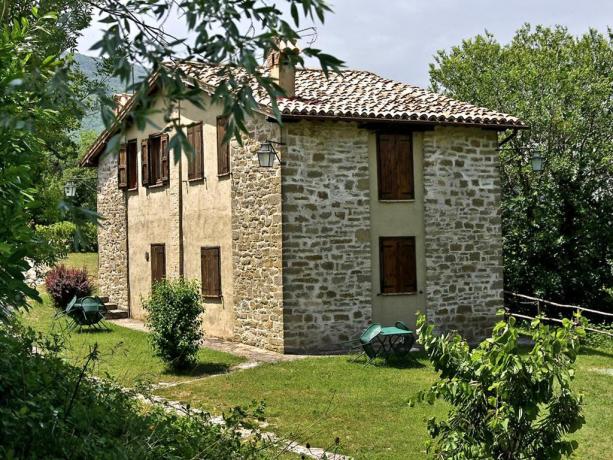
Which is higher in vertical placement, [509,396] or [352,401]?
[509,396]

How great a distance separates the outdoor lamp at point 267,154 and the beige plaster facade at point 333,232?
0.90ft

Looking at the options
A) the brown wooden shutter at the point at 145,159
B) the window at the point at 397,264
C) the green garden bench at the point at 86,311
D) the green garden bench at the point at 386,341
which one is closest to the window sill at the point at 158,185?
the brown wooden shutter at the point at 145,159

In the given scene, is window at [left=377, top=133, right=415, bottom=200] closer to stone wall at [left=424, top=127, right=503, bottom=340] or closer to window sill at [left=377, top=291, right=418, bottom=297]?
stone wall at [left=424, top=127, right=503, bottom=340]

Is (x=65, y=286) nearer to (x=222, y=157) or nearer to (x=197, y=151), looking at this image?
(x=197, y=151)

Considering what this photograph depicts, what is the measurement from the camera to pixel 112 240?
20719mm

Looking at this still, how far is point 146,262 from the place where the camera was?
18734 millimetres

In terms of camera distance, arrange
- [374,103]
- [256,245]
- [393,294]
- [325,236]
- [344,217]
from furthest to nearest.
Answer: [374,103]
[393,294]
[256,245]
[344,217]
[325,236]

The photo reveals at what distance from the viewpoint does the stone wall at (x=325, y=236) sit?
13.8 metres

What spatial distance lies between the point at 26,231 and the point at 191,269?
12512 mm

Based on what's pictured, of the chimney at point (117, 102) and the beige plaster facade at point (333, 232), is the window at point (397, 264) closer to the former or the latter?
the beige plaster facade at point (333, 232)

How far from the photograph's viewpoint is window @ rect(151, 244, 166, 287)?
1791 centimetres

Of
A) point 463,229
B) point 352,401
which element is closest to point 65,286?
point 463,229

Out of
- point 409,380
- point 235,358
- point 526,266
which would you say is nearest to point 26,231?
point 409,380

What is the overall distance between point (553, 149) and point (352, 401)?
1306cm
